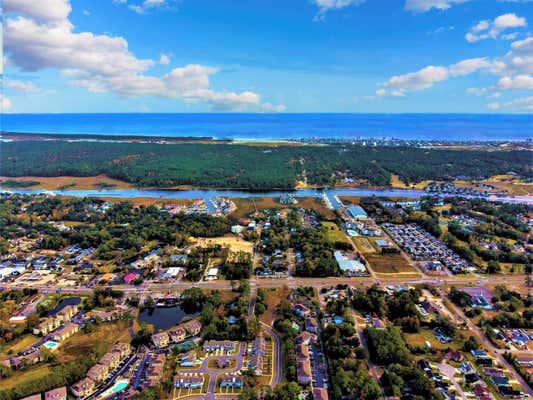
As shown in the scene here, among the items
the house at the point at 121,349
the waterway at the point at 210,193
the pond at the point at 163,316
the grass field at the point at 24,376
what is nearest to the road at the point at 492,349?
the pond at the point at 163,316

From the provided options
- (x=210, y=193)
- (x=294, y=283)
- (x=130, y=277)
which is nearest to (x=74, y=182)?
(x=210, y=193)

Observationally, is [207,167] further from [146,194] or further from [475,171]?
[475,171]

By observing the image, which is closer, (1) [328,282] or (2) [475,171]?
(1) [328,282]

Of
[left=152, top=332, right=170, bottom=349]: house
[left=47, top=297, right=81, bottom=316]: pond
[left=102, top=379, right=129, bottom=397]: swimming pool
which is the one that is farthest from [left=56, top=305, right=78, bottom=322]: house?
[left=102, top=379, right=129, bottom=397]: swimming pool

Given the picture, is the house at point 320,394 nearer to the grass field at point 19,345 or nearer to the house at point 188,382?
the house at point 188,382

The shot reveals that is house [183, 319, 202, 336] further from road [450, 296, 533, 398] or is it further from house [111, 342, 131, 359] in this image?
road [450, 296, 533, 398]

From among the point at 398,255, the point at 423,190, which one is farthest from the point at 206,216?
the point at 423,190

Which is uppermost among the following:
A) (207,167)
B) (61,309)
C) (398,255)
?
(207,167)
